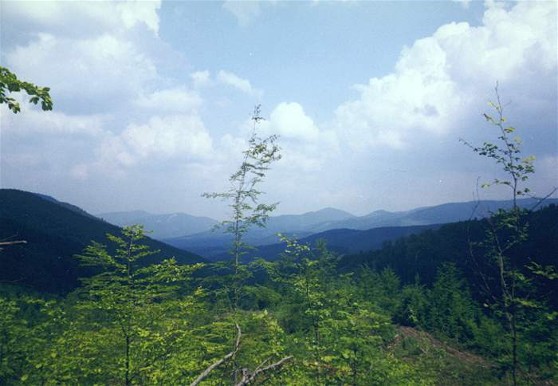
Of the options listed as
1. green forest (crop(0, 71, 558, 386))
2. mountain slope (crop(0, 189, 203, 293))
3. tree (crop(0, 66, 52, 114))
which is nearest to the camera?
tree (crop(0, 66, 52, 114))

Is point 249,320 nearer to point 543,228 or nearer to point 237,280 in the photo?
point 237,280

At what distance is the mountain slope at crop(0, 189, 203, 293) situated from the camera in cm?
8142

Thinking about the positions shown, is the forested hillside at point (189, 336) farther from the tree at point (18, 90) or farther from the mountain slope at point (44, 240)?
the mountain slope at point (44, 240)

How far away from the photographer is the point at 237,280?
14.6m

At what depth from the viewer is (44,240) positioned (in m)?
104

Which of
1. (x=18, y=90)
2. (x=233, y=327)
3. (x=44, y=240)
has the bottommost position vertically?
(x=44, y=240)

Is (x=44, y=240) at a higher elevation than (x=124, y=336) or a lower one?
lower

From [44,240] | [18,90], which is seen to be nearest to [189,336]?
[18,90]

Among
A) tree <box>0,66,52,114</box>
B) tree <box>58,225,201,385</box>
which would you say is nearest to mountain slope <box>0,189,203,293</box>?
tree <box>58,225,201,385</box>

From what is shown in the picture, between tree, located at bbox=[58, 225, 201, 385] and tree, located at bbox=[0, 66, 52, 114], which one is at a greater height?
tree, located at bbox=[0, 66, 52, 114]

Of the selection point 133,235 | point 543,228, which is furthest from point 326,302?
point 543,228

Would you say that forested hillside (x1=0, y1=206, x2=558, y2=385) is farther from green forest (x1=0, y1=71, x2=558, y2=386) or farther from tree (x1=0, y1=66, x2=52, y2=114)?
tree (x1=0, y1=66, x2=52, y2=114)

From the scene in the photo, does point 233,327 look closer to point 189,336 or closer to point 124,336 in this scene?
point 189,336

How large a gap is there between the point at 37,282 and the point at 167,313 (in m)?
93.7
